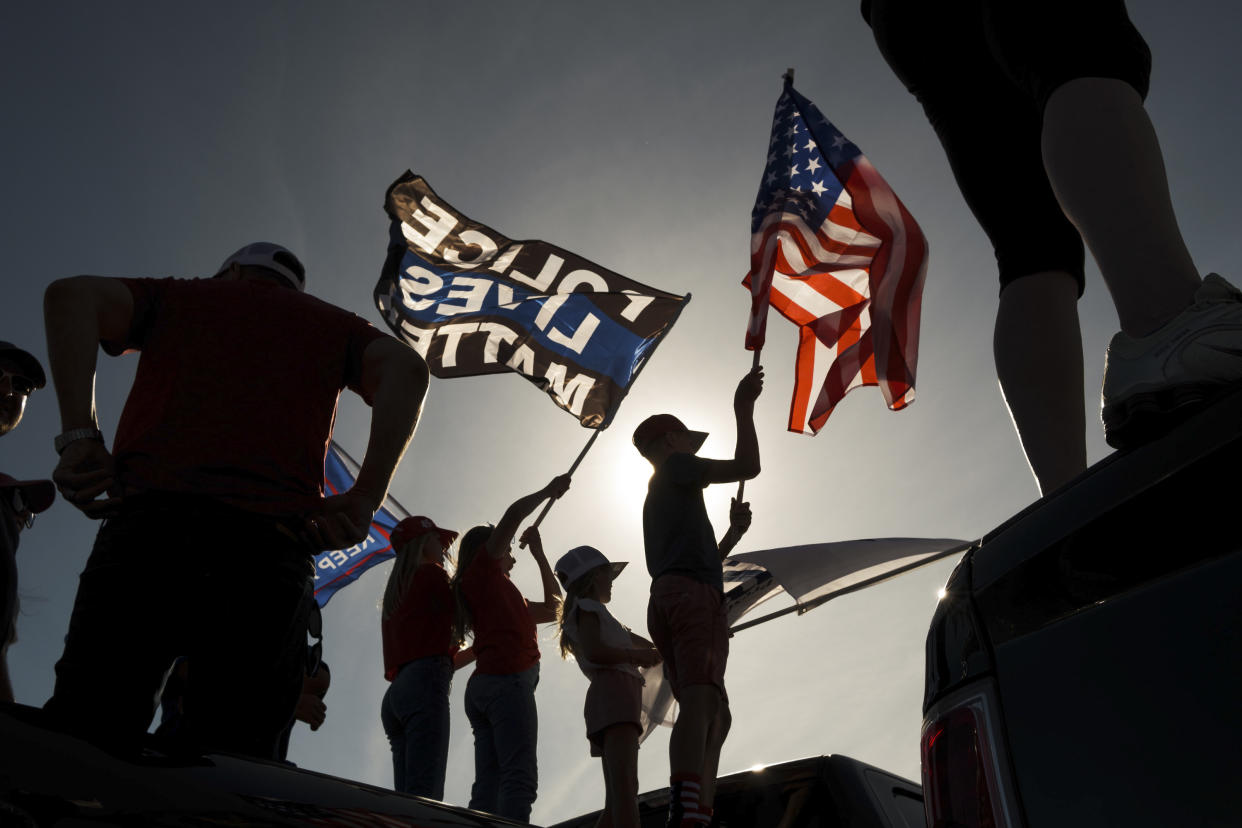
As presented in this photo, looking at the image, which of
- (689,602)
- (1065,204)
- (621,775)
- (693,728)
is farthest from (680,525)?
(1065,204)

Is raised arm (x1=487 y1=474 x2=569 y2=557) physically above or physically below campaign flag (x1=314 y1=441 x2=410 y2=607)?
below

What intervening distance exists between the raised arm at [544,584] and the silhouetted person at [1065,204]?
4.79 m

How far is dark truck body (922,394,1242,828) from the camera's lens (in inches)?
22.7

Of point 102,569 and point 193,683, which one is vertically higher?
point 102,569

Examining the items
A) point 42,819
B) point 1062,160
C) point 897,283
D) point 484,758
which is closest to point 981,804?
point 42,819

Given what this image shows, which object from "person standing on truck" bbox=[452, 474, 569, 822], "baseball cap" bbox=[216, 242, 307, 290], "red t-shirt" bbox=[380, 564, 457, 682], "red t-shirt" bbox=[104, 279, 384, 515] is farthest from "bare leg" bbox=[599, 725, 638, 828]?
"baseball cap" bbox=[216, 242, 307, 290]

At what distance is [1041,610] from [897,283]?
513 centimetres

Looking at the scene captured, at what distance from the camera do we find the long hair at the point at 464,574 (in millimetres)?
5133

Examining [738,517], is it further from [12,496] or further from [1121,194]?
[1121,194]

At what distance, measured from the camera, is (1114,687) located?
62 cm

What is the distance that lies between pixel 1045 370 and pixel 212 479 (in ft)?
5.40

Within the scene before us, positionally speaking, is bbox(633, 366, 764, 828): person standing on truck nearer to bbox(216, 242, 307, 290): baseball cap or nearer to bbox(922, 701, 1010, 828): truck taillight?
bbox(216, 242, 307, 290): baseball cap

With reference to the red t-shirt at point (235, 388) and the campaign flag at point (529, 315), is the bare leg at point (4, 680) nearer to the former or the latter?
the red t-shirt at point (235, 388)

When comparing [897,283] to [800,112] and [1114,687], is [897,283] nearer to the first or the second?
[800,112]
